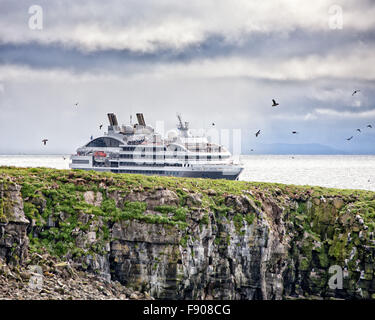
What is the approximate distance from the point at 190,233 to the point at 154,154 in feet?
229

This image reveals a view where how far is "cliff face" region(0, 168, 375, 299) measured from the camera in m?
33.1

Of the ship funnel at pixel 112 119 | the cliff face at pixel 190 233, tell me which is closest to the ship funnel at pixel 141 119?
the ship funnel at pixel 112 119

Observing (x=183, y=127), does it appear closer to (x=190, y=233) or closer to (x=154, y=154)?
(x=154, y=154)

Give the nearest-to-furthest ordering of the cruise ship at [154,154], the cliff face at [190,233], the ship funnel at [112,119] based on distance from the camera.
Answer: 1. the cliff face at [190,233]
2. the cruise ship at [154,154]
3. the ship funnel at [112,119]

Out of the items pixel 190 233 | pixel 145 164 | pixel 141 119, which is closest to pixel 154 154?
pixel 145 164

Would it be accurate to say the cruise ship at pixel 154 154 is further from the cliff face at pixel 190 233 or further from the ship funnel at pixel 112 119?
the cliff face at pixel 190 233

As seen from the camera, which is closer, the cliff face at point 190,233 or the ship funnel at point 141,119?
the cliff face at point 190,233

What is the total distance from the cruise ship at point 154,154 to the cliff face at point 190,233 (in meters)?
57.5

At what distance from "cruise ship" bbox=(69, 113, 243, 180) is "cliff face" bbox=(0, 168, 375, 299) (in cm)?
5750

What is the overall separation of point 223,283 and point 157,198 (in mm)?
7447

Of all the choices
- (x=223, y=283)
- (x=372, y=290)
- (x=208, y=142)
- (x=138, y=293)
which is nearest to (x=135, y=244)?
(x=138, y=293)

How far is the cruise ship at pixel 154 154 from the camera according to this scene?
10156 centimetres
